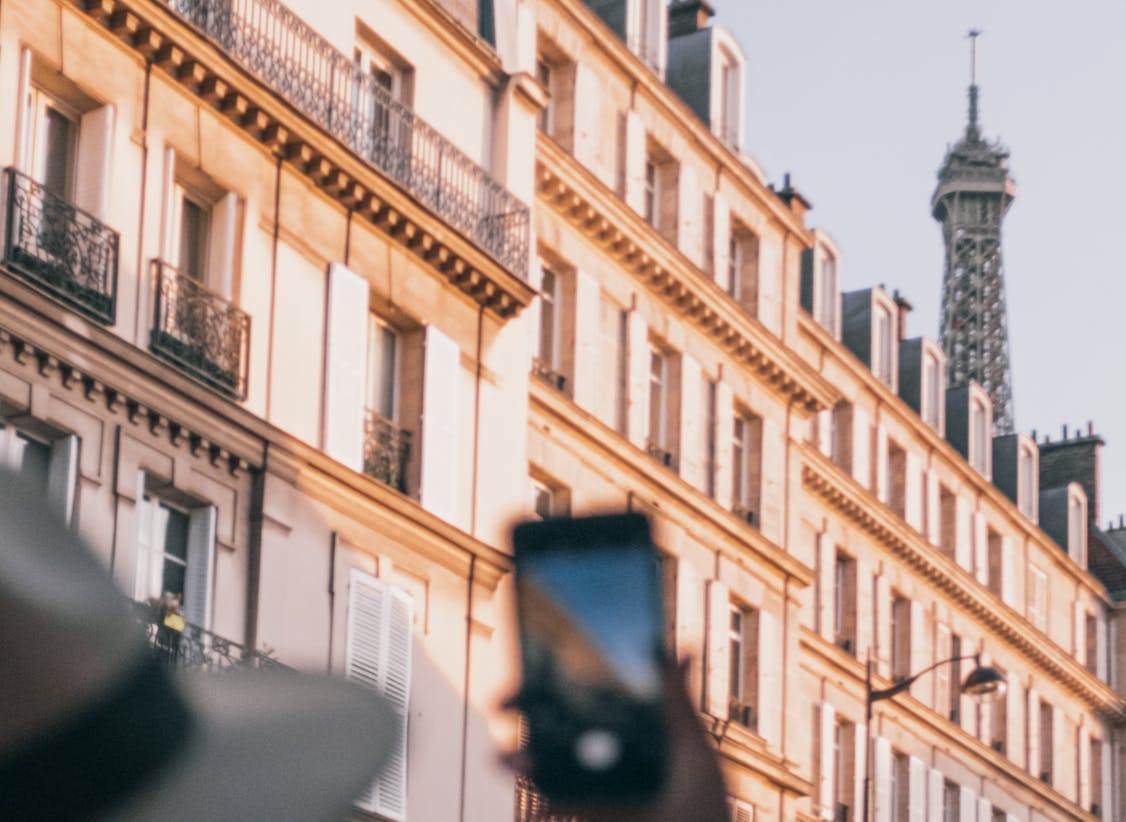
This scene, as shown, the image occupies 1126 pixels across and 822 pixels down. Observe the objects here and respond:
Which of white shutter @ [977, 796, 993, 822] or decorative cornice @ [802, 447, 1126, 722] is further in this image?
white shutter @ [977, 796, 993, 822]

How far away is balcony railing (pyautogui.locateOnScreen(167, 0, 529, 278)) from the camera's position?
77.1 ft

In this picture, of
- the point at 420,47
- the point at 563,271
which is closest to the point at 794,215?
the point at 563,271

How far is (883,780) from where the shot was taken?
43.7 metres

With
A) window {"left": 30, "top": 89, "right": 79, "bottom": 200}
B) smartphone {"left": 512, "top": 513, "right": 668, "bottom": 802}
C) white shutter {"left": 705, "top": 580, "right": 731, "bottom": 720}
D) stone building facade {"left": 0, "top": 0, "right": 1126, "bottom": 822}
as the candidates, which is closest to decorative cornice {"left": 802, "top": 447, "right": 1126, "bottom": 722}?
stone building facade {"left": 0, "top": 0, "right": 1126, "bottom": 822}

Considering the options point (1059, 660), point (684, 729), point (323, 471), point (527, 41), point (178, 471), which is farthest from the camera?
point (1059, 660)

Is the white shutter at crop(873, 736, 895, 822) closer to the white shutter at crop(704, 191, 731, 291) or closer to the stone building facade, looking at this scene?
the stone building facade

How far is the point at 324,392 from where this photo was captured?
24.1 meters

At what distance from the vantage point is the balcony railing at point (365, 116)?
23.5 m

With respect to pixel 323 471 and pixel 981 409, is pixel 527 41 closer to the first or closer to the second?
pixel 323 471

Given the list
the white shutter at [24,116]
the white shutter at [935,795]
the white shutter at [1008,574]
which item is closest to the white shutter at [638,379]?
the white shutter at [24,116]

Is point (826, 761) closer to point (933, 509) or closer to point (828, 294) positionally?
point (828, 294)

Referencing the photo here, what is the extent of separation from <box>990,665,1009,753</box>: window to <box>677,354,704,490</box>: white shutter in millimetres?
19228

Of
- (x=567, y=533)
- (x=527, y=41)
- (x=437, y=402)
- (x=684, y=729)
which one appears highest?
(x=527, y=41)

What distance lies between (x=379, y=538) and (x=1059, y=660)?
3363 cm
